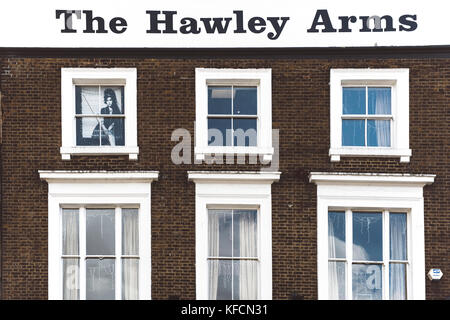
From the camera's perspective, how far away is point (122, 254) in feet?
43.7

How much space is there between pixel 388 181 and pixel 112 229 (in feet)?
18.6

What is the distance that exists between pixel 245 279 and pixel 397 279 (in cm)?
310

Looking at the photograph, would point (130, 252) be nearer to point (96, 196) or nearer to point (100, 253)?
point (100, 253)

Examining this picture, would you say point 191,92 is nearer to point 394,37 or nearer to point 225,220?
point 225,220

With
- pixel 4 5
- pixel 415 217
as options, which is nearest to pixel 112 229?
pixel 4 5

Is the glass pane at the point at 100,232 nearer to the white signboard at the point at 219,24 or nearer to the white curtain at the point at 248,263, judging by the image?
the white curtain at the point at 248,263

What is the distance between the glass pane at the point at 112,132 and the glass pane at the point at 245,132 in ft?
7.71

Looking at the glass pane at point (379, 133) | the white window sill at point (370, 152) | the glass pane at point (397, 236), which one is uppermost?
the glass pane at point (379, 133)

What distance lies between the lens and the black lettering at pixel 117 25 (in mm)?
13641

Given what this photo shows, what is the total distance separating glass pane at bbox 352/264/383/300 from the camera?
13289mm

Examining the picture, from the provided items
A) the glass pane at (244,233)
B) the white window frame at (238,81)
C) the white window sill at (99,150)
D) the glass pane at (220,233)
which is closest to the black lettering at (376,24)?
the white window frame at (238,81)

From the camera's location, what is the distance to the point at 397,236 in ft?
43.9

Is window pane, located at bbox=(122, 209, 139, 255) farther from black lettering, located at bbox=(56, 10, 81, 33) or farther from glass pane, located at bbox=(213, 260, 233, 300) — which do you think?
black lettering, located at bbox=(56, 10, 81, 33)

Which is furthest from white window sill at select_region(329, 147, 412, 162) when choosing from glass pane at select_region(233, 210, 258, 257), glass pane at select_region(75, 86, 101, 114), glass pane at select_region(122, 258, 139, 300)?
glass pane at select_region(75, 86, 101, 114)
